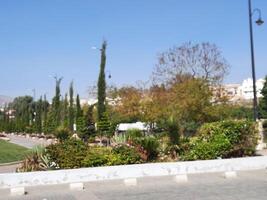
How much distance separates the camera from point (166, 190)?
12.1 meters

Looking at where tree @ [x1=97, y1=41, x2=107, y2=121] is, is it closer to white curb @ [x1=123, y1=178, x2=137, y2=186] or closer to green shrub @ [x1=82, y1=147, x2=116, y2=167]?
green shrub @ [x1=82, y1=147, x2=116, y2=167]

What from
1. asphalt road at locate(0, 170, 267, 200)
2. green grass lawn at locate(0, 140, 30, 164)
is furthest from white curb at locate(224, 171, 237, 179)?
green grass lawn at locate(0, 140, 30, 164)

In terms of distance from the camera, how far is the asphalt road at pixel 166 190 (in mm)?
10969

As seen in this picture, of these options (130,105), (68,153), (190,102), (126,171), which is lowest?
(126,171)

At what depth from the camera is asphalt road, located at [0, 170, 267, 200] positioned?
10969mm

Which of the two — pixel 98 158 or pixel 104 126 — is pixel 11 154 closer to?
pixel 104 126

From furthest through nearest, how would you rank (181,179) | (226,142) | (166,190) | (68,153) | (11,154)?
(11,154) < (226,142) < (68,153) < (181,179) < (166,190)

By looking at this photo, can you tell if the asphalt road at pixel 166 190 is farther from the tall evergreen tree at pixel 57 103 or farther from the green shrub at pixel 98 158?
the tall evergreen tree at pixel 57 103

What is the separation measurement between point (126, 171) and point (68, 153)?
2.18 meters

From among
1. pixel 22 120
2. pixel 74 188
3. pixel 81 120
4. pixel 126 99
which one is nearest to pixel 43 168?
pixel 74 188

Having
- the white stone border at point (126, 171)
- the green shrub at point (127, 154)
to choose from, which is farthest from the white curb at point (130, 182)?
the green shrub at point (127, 154)

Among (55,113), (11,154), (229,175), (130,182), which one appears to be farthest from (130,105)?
(130,182)

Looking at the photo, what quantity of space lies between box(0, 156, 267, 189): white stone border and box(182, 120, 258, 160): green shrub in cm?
109

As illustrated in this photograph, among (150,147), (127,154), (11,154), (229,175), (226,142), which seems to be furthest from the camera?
(11,154)
